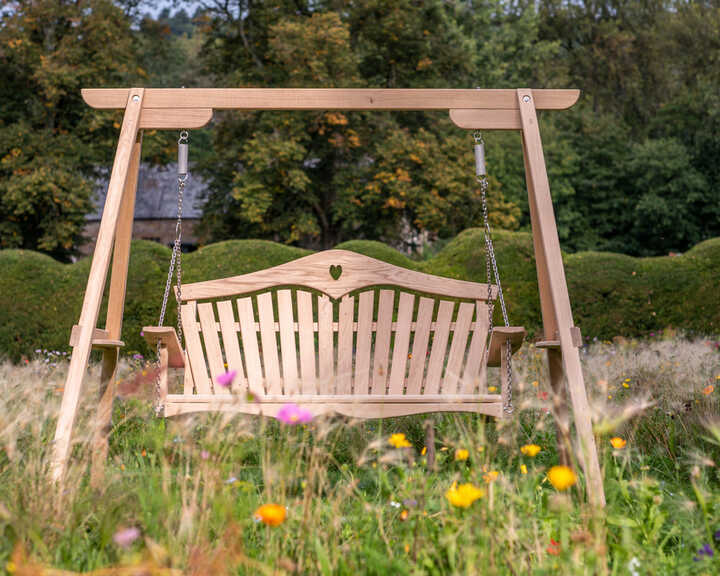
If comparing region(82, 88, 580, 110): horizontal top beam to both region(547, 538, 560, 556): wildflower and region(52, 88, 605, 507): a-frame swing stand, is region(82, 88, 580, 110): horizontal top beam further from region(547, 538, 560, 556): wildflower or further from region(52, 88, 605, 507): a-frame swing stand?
region(547, 538, 560, 556): wildflower

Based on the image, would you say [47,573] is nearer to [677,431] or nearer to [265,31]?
[677,431]

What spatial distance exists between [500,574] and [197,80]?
850 inches

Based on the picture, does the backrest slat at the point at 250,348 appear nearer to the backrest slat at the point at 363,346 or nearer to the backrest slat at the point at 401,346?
the backrest slat at the point at 363,346

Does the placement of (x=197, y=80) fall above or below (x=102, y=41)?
above

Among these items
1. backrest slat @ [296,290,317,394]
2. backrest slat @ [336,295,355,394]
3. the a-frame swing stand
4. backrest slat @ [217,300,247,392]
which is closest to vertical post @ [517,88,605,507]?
the a-frame swing stand

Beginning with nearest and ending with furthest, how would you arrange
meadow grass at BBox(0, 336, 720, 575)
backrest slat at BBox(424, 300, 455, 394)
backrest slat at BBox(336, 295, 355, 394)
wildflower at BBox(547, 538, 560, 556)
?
meadow grass at BBox(0, 336, 720, 575) → wildflower at BBox(547, 538, 560, 556) → backrest slat at BBox(336, 295, 355, 394) → backrest slat at BBox(424, 300, 455, 394)

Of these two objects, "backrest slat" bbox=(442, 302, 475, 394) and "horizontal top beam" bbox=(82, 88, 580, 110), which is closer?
"horizontal top beam" bbox=(82, 88, 580, 110)

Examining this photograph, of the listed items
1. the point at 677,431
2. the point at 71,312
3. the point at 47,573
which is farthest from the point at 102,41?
the point at 47,573

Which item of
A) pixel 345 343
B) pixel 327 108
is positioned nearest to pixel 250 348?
pixel 345 343

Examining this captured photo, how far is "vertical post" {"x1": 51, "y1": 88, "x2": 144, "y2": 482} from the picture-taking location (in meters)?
2.58

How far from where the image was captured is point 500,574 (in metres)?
1.69

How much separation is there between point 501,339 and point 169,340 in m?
→ 1.61

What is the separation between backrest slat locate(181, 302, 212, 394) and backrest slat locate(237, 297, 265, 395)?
225 mm

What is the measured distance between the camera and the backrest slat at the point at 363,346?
11.9 feet
